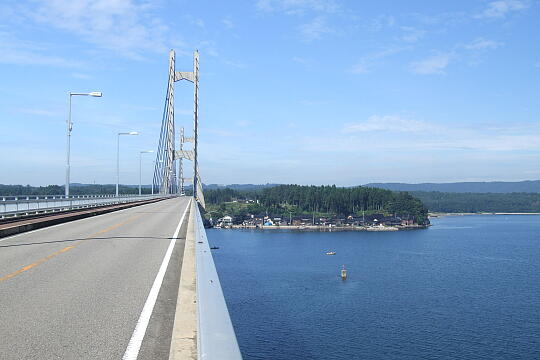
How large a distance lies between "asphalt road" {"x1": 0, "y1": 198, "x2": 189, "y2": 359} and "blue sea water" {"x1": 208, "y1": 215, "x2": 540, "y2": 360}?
57.3 feet

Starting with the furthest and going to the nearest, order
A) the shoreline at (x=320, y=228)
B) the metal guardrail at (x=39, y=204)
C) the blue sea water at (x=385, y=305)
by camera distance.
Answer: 1. the shoreline at (x=320, y=228)
2. the blue sea water at (x=385, y=305)
3. the metal guardrail at (x=39, y=204)

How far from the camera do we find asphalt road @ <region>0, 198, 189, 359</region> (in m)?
4.94

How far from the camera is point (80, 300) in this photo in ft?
23.4

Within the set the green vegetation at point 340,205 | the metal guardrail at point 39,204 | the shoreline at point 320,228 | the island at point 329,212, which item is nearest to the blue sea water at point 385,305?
the metal guardrail at point 39,204

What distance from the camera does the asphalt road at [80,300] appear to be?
16.2 feet

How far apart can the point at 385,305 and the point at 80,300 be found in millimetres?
37527

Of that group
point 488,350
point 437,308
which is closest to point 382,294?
point 437,308

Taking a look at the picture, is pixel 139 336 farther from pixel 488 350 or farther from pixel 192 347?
pixel 488 350

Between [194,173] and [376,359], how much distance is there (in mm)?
47118

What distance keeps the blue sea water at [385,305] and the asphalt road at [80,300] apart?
57.3ft

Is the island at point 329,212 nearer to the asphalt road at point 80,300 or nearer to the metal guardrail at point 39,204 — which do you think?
the metal guardrail at point 39,204

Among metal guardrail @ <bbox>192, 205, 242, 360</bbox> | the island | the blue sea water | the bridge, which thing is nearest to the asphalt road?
the bridge

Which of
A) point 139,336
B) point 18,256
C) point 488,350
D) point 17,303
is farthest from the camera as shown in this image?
point 488,350

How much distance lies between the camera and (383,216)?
551ft
